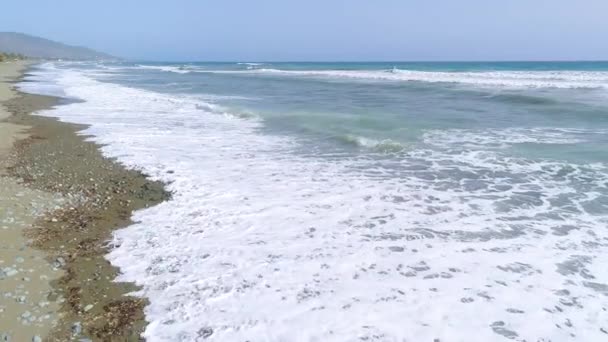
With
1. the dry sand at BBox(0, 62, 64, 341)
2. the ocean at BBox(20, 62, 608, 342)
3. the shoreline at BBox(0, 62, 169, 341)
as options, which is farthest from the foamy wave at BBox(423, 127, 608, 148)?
the dry sand at BBox(0, 62, 64, 341)

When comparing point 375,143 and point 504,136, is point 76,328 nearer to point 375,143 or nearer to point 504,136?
point 375,143

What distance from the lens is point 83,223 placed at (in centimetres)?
713

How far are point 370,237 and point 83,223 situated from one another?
414 cm

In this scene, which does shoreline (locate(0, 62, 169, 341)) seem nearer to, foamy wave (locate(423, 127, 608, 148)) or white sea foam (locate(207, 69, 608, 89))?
foamy wave (locate(423, 127, 608, 148))

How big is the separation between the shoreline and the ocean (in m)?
0.25

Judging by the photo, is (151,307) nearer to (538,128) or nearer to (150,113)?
(538,128)

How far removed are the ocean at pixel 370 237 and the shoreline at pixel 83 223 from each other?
25cm

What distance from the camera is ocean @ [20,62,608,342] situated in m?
4.71

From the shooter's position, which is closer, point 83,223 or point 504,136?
point 83,223

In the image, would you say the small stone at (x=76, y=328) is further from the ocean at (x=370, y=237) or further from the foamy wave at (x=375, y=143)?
the foamy wave at (x=375, y=143)

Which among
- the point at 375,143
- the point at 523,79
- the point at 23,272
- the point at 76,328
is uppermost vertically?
the point at 523,79

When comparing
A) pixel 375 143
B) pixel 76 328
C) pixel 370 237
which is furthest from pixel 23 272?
pixel 375 143

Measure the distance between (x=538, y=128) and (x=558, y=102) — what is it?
30.8 feet

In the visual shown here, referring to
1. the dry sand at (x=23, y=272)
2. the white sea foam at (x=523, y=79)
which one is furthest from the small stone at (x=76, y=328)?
the white sea foam at (x=523, y=79)
